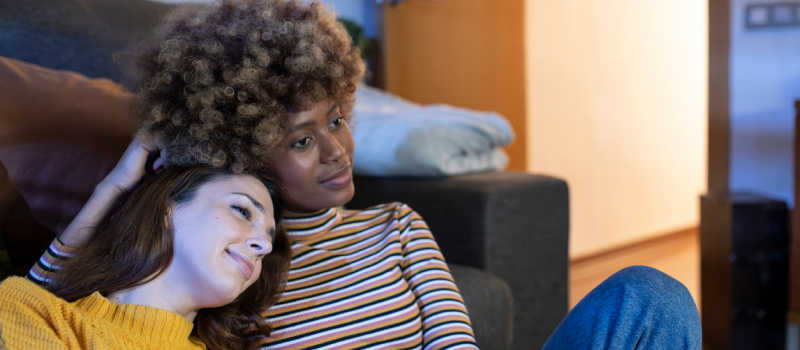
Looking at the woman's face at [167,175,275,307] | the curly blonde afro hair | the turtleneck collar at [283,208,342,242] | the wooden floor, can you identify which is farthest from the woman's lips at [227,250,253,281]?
the wooden floor

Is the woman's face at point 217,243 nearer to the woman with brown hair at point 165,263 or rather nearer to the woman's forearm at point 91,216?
the woman with brown hair at point 165,263

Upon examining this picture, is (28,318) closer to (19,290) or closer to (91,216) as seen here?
(19,290)

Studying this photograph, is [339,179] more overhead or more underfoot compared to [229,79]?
more underfoot

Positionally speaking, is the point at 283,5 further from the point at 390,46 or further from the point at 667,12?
the point at 667,12

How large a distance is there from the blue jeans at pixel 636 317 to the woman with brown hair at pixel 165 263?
0.38 metres

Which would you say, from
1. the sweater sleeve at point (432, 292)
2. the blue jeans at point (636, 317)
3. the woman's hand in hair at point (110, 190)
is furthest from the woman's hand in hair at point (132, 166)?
the blue jeans at point (636, 317)

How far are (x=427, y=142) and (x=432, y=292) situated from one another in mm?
487

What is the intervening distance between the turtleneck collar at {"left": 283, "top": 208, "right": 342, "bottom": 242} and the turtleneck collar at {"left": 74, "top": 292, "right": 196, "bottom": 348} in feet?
0.86

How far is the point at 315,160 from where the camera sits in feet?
2.36

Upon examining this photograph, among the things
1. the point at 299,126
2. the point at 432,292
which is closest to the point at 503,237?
the point at 432,292

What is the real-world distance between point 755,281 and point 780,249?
0.10m

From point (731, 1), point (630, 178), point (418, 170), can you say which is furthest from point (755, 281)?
point (630, 178)

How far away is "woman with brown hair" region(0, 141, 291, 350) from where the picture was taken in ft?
1.65

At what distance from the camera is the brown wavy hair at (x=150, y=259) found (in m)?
0.54
